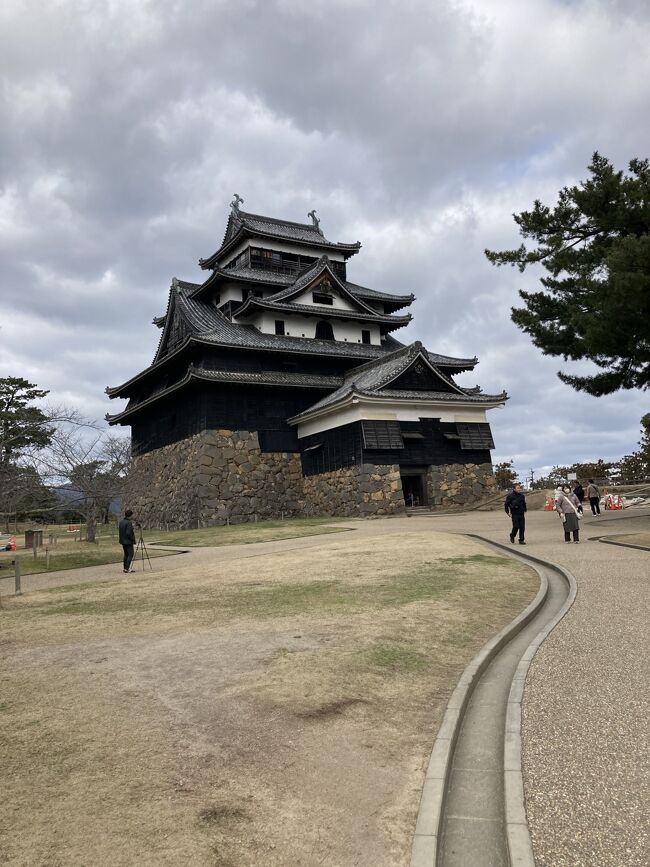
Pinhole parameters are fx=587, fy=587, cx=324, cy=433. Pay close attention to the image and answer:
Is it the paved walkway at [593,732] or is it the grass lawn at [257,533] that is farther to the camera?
the grass lawn at [257,533]

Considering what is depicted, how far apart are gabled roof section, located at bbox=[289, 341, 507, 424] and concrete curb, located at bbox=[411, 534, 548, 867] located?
20838mm

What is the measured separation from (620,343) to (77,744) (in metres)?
18.2

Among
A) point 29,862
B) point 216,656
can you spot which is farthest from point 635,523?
point 29,862

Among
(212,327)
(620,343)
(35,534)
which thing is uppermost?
(212,327)

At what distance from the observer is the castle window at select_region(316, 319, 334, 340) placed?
3497 centimetres

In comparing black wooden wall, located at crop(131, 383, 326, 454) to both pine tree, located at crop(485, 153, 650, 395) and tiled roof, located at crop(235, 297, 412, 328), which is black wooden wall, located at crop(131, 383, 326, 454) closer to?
tiled roof, located at crop(235, 297, 412, 328)

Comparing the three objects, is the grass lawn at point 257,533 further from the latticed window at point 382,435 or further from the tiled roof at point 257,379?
the tiled roof at point 257,379

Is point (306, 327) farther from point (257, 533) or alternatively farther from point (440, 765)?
point (440, 765)

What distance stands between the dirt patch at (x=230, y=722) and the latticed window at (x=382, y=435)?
17.7m

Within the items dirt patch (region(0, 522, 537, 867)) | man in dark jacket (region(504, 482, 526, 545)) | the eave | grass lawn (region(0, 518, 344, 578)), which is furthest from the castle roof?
dirt patch (region(0, 522, 537, 867))

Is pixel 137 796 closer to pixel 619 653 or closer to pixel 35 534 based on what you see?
pixel 619 653

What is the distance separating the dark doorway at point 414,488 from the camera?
96.9 ft

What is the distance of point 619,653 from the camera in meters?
6.18

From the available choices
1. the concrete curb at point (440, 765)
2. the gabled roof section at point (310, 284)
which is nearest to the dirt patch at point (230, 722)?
the concrete curb at point (440, 765)
